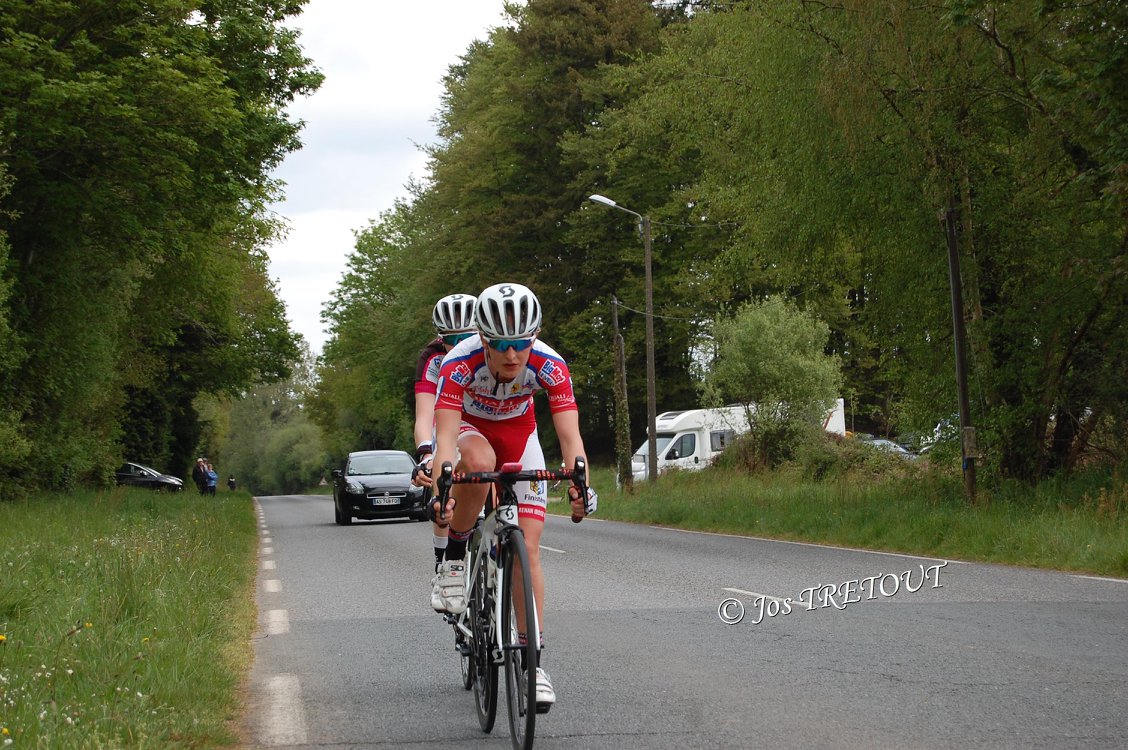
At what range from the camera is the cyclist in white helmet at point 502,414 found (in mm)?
5438

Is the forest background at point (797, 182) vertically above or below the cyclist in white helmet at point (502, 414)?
above

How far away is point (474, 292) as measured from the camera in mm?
46594

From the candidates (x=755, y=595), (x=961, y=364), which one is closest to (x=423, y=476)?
(x=755, y=595)

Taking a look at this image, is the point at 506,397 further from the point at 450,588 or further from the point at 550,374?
the point at 450,588

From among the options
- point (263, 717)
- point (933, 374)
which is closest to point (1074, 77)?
Answer: point (933, 374)

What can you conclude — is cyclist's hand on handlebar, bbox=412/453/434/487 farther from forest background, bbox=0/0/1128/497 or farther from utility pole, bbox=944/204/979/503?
utility pole, bbox=944/204/979/503

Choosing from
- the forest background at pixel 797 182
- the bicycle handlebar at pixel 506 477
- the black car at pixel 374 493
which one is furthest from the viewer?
the black car at pixel 374 493

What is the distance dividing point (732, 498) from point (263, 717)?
18.5 metres

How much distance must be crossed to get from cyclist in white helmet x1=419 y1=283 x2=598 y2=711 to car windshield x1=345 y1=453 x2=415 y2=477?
63.6ft

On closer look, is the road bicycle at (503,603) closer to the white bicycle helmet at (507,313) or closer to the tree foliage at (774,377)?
the white bicycle helmet at (507,313)

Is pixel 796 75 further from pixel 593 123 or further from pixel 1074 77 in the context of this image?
pixel 593 123

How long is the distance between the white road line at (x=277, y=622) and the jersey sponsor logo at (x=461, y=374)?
4271 mm

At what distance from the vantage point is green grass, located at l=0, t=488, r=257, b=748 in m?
5.30

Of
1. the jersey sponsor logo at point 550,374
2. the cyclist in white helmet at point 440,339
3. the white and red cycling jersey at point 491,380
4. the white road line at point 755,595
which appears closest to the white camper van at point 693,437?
the white road line at point 755,595
